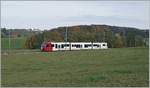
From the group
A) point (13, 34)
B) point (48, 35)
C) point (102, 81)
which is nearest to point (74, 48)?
point (13, 34)

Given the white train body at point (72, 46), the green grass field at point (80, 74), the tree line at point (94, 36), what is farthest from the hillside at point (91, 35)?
the green grass field at point (80, 74)

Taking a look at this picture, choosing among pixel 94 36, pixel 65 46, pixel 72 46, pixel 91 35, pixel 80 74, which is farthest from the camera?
pixel 94 36

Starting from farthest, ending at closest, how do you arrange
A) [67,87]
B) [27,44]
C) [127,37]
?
Answer: 1. [127,37]
2. [27,44]
3. [67,87]

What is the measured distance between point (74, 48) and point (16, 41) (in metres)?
18.9

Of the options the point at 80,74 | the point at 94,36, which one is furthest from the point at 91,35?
the point at 80,74

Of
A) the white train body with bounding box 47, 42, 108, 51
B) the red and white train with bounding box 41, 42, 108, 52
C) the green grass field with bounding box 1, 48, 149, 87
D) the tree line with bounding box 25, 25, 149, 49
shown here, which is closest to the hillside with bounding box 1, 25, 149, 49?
the tree line with bounding box 25, 25, 149, 49

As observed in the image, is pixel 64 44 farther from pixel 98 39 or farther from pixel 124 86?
pixel 124 86

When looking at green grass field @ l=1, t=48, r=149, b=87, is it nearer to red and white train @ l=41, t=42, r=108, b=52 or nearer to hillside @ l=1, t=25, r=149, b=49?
red and white train @ l=41, t=42, r=108, b=52

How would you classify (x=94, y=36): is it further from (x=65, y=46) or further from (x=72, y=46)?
(x=65, y=46)

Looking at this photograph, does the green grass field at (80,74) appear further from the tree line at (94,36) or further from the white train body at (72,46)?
the tree line at (94,36)

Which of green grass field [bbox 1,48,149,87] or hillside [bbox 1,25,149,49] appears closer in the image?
green grass field [bbox 1,48,149,87]

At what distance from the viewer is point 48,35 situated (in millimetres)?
85000

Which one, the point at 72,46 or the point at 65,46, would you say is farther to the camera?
the point at 72,46

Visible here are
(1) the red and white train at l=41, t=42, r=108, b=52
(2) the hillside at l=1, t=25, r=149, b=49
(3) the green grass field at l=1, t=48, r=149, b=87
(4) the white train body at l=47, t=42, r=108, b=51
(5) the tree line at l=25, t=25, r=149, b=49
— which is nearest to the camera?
(3) the green grass field at l=1, t=48, r=149, b=87
